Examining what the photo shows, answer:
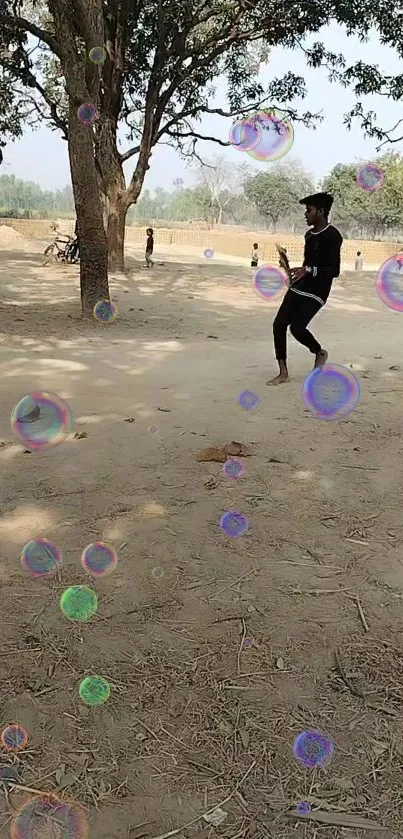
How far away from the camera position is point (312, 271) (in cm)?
587

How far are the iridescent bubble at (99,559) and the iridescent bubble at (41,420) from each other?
1411 mm

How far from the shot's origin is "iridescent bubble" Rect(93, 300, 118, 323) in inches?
405

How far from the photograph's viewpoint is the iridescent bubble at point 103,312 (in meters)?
10.3

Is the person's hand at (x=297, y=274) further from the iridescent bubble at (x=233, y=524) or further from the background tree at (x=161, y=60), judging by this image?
the background tree at (x=161, y=60)

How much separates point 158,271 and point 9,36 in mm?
7168

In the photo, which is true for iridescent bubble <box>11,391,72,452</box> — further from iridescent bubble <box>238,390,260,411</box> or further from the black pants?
the black pants

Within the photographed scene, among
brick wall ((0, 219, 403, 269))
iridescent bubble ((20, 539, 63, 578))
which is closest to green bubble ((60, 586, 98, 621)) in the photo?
iridescent bubble ((20, 539, 63, 578))

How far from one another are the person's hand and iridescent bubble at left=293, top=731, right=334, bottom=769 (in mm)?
4460

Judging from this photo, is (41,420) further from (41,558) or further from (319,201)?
(319,201)

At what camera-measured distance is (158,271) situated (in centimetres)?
2028

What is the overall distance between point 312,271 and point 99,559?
3.74 meters

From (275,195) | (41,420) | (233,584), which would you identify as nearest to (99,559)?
(233,584)

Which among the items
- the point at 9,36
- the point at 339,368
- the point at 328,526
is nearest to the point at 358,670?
the point at 328,526

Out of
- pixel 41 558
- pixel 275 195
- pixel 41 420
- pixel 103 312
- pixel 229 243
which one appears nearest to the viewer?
pixel 41 558
